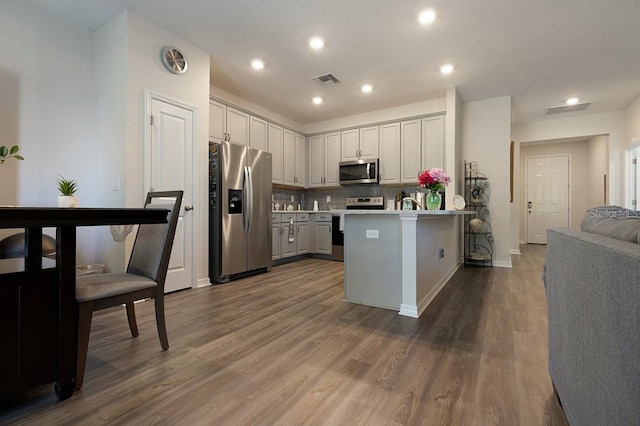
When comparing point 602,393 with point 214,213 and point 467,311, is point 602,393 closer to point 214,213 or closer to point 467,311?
point 467,311

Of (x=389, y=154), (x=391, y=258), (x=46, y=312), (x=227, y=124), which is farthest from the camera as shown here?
(x=389, y=154)

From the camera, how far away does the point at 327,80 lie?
407cm

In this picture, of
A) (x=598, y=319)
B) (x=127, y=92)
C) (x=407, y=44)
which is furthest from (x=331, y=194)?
(x=598, y=319)

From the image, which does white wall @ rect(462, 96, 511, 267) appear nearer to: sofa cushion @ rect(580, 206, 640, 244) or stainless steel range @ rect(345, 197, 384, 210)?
stainless steel range @ rect(345, 197, 384, 210)

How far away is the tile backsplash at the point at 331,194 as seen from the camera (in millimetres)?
5543

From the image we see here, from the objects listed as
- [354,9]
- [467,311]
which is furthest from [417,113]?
[467,311]

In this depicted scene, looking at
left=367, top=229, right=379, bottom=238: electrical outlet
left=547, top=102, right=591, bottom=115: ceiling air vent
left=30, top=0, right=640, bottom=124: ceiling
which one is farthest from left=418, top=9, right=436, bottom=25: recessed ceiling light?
left=547, top=102, right=591, bottom=115: ceiling air vent

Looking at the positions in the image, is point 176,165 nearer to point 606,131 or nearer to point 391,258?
point 391,258

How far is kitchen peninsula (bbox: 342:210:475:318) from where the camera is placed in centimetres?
249

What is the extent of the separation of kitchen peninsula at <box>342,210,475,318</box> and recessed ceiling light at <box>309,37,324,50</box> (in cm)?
182

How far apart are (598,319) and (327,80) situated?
394 centimetres

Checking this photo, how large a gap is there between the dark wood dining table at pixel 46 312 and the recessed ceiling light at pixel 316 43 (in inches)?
101

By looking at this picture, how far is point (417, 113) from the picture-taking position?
15.9 ft

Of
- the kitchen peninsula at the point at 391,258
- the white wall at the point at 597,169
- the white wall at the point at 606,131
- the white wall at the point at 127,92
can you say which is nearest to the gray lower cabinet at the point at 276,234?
the kitchen peninsula at the point at 391,258
